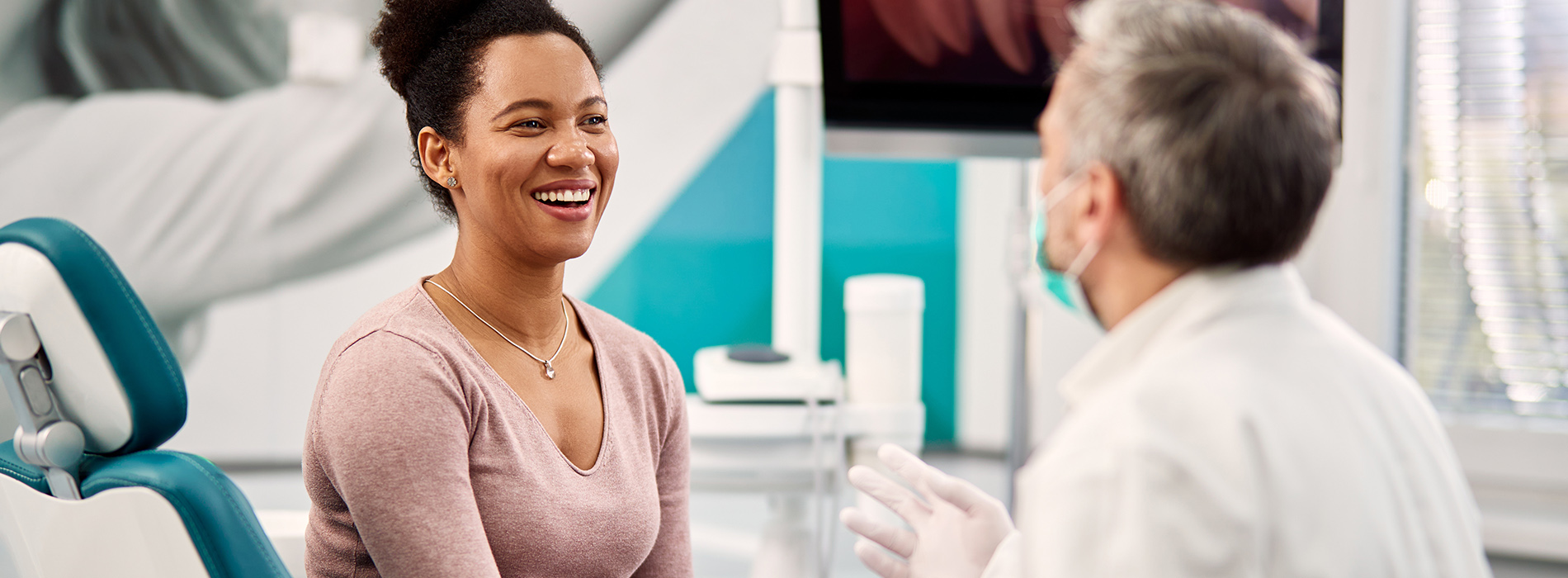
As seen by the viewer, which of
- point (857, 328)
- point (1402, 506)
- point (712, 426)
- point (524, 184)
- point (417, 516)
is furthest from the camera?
point (857, 328)

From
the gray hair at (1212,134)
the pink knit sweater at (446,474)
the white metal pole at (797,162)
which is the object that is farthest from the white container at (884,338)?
the gray hair at (1212,134)

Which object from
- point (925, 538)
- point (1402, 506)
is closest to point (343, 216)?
point (925, 538)

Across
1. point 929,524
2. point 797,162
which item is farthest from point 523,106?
point 797,162

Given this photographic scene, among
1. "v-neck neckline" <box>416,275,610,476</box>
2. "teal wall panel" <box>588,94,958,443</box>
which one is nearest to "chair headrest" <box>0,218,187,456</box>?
"v-neck neckline" <box>416,275,610,476</box>

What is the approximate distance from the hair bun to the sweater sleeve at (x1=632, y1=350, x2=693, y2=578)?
463mm

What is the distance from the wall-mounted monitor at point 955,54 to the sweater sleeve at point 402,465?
987mm

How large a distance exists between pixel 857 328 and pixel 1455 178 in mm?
1242

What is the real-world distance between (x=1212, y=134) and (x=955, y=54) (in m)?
1.06

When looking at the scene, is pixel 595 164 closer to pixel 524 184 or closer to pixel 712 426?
pixel 524 184

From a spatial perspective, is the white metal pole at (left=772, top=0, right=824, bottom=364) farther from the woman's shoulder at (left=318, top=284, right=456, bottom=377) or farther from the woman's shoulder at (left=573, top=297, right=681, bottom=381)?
the woman's shoulder at (left=318, top=284, right=456, bottom=377)

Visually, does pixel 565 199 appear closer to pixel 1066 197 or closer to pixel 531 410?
pixel 531 410

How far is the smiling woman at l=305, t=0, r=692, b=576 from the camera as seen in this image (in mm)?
864

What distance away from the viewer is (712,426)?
1.69m

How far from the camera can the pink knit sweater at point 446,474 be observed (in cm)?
86
